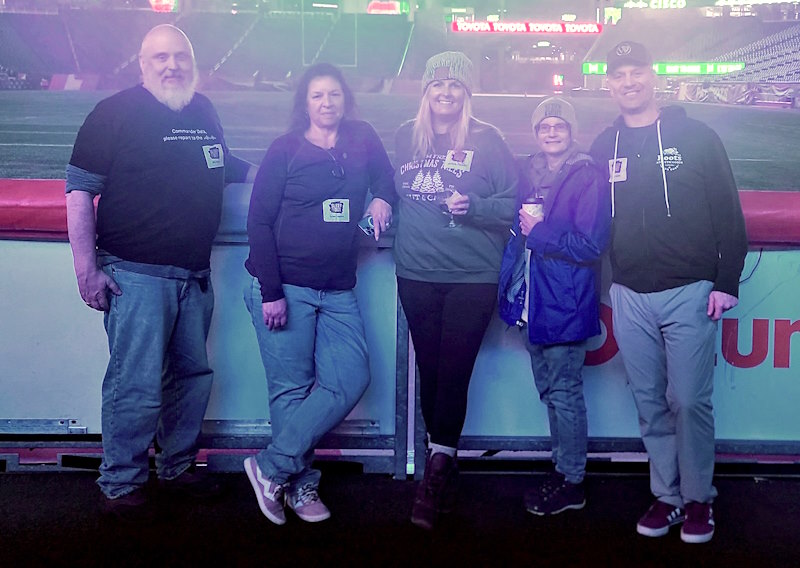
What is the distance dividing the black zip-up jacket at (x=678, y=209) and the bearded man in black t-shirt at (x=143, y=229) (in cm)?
149

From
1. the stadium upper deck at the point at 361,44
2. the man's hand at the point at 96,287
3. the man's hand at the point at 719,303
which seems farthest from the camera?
the stadium upper deck at the point at 361,44

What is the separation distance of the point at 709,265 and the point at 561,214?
52cm

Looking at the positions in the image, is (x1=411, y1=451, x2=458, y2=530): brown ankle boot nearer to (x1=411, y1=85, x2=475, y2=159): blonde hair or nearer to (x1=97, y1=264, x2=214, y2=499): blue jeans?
(x1=97, y1=264, x2=214, y2=499): blue jeans

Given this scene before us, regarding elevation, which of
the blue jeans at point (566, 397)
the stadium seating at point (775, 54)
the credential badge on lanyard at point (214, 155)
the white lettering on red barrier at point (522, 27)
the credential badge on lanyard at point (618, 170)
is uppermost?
the stadium seating at point (775, 54)

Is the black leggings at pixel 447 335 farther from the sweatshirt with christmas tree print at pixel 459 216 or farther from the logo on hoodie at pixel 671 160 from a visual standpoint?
the logo on hoodie at pixel 671 160

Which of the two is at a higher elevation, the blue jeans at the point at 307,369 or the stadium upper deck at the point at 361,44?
the stadium upper deck at the point at 361,44

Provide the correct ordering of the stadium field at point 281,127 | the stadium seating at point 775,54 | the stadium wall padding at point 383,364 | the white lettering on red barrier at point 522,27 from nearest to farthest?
the stadium wall padding at point 383,364, the white lettering on red barrier at point 522,27, the stadium seating at point 775,54, the stadium field at point 281,127

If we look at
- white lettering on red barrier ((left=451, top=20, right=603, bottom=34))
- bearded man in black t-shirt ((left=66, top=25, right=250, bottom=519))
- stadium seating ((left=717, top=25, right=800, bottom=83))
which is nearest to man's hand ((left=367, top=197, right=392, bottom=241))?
bearded man in black t-shirt ((left=66, top=25, right=250, bottom=519))

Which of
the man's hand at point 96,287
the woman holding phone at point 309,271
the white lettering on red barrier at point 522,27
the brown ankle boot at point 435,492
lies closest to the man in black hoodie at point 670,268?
the brown ankle boot at point 435,492

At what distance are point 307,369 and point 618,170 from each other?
51.6 inches

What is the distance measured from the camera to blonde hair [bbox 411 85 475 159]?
103 inches

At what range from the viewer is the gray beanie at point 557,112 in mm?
2566

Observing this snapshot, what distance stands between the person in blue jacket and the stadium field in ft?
31.8

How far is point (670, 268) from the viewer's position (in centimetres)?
247
